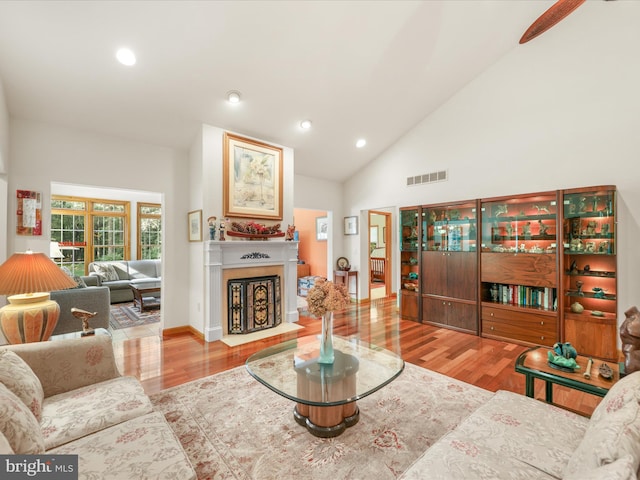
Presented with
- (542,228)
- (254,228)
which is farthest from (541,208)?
(254,228)

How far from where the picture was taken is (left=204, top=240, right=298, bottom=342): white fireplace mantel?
3998mm

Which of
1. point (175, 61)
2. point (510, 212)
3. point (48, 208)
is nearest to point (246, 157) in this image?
point (175, 61)

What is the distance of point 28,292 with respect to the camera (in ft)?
7.47

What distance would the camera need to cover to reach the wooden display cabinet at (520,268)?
3.78 meters

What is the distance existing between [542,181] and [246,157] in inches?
160

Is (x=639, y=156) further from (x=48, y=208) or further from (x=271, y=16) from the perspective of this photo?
(x=48, y=208)

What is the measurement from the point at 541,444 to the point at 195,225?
416 cm

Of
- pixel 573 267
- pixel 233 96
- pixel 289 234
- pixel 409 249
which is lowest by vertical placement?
pixel 573 267

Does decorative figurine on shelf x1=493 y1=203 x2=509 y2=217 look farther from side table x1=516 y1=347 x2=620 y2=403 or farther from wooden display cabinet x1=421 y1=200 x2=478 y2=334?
side table x1=516 y1=347 x2=620 y2=403

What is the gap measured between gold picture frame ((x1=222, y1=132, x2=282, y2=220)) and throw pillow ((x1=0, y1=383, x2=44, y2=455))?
122 inches

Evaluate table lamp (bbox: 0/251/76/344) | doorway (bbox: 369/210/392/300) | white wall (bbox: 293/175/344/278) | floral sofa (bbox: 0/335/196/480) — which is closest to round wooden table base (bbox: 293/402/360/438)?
floral sofa (bbox: 0/335/196/480)

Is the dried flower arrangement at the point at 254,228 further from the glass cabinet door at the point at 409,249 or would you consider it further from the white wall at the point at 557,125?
the white wall at the point at 557,125

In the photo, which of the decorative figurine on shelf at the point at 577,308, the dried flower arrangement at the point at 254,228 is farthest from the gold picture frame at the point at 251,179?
the decorative figurine on shelf at the point at 577,308

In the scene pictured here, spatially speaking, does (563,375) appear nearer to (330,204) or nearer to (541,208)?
(541,208)
